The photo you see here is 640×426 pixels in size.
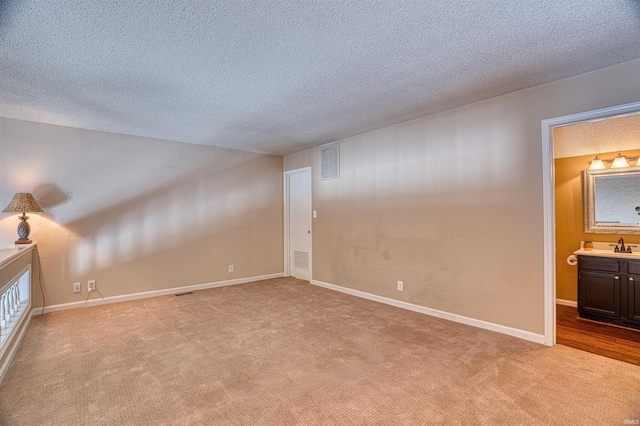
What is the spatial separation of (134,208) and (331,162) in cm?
304

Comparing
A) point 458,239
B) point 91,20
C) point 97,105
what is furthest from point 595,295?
point 97,105

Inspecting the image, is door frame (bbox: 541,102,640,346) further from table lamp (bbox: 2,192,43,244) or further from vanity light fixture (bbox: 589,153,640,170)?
table lamp (bbox: 2,192,43,244)

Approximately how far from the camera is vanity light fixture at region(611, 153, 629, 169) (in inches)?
142

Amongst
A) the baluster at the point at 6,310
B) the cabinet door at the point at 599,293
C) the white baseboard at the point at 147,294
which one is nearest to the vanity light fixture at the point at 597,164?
the cabinet door at the point at 599,293

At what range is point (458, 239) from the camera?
3.28m

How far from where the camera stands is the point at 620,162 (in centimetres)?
363

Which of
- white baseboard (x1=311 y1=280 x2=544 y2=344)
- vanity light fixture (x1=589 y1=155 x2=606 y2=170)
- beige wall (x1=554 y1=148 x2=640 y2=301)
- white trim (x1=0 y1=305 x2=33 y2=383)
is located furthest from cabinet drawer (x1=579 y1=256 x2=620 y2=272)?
white trim (x1=0 y1=305 x2=33 y2=383)

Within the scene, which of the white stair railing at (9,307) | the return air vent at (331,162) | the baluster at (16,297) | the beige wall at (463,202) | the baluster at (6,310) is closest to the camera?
the white stair railing at (9,307)

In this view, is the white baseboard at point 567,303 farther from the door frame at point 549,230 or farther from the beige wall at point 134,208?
the beige wall at point 134,208

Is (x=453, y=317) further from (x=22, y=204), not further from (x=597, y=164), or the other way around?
(x=22, y=204)

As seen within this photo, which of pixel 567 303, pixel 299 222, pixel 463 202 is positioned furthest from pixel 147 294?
pixel 567 303

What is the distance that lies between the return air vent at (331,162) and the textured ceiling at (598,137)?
2725mm

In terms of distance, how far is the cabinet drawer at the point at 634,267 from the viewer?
312 centimetres

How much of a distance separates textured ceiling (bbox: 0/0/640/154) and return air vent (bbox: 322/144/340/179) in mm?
1299
